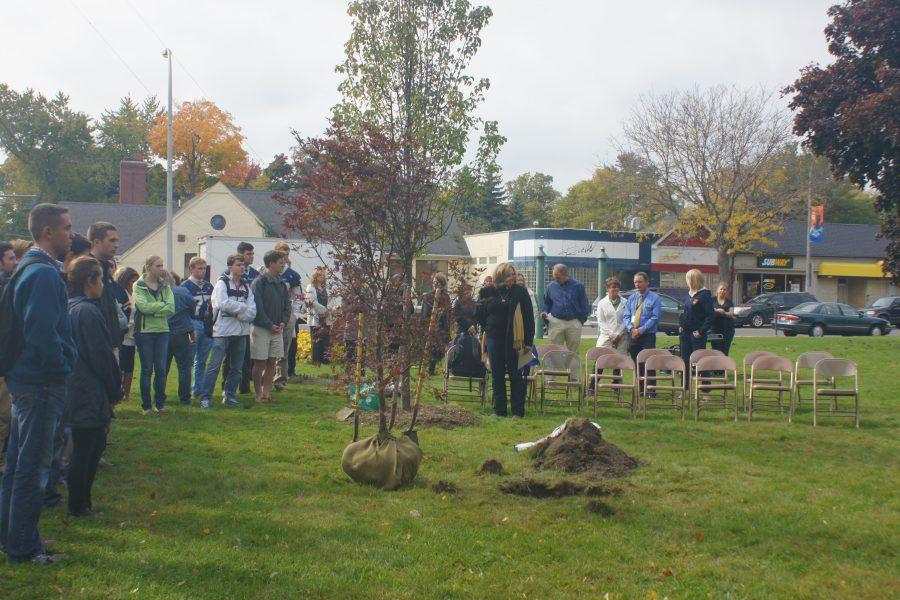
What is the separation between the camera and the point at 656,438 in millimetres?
9016

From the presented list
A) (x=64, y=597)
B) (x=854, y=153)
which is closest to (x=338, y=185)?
(x=64, y=597)

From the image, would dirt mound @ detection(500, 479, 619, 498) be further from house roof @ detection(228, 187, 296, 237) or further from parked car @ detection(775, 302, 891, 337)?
house roof @ detection(228, 187, 296, 237)

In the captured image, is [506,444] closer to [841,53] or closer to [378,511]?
[378,511]

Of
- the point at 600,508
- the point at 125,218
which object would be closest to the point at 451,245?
the point at 125,218

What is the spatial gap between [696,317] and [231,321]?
678 centimetres

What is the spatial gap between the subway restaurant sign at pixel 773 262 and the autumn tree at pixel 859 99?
32.3 m

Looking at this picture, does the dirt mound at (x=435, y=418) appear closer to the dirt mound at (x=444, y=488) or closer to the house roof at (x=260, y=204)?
the dirt mound at (x=444, y=488)

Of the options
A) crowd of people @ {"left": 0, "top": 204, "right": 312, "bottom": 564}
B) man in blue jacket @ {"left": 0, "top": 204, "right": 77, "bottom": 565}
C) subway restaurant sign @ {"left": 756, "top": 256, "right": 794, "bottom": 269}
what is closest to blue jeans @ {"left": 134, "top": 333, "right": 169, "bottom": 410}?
crowd of people @ {"left": 0, "top": 204, "right": 312, "bottom": 564}

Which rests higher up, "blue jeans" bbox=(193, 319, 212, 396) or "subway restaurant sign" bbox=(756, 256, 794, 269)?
"subway restaurant sign" bbox=(756, 256, 794, 269)

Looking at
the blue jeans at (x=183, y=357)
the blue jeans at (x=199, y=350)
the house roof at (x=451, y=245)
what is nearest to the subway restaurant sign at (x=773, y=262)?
the house roof at (x=451, y=245)

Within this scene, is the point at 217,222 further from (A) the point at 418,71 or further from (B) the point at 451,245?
(A) the point at 418,71

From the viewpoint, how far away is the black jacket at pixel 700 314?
11.8m

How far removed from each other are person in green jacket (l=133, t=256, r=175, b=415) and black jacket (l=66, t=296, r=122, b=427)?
410 cm

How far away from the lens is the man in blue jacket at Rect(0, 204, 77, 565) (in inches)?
178
